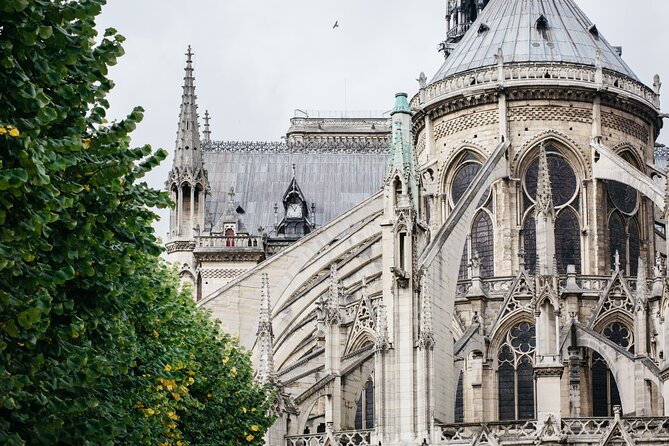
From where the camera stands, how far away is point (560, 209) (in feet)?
195

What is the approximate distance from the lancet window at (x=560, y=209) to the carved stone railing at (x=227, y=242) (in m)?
18.2

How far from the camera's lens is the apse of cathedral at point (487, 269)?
4828 centimetres

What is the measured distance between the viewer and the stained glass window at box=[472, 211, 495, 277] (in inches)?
2350

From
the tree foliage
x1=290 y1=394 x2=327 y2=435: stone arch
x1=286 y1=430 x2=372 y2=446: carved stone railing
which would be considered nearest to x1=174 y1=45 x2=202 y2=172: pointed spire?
x1=290 y1=394 x2=327 y2=435: stone arch

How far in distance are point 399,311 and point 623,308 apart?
29.4 ft

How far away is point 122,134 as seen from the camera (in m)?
24.1

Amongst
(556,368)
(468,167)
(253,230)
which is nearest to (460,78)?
(468,167)

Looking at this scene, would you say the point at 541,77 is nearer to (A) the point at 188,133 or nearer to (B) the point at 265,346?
(B) the point at 265,346

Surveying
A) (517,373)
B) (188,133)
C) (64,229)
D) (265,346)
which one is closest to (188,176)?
(188,133)

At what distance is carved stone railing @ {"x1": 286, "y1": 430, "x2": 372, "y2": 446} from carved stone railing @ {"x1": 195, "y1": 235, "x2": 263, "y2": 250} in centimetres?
2625

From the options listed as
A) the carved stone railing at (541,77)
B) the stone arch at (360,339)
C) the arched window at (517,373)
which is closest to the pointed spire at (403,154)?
the arched window at (517,373)

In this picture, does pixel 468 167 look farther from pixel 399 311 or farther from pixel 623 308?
pixel 399 311

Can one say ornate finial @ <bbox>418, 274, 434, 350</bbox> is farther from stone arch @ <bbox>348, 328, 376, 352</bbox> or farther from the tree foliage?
the tree foliage

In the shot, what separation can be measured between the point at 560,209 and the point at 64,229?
3914 cm
